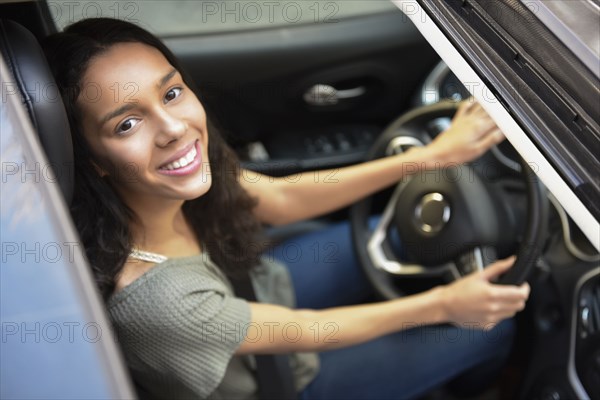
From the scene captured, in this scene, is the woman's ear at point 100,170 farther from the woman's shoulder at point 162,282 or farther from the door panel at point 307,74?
the door panel at point 307,74

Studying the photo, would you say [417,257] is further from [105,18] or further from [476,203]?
[105,18]

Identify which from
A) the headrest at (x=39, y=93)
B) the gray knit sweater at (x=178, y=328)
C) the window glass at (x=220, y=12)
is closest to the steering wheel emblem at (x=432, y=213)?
the window glass at (x=220, y=12)

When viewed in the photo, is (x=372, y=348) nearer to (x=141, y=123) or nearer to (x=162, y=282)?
(x=162, y=282)

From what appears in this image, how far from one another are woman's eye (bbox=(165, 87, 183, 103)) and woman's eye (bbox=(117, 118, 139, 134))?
2.4 inches

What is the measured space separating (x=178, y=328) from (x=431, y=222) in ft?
2.11

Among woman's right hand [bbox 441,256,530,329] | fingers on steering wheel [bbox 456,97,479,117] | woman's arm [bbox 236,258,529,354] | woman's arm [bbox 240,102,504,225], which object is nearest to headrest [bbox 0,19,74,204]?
woman's arm [bbox 236,258,529,354]

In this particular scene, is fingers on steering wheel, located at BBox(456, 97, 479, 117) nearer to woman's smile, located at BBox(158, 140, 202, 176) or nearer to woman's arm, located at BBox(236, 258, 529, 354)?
woman's arm, located at BBox(236, 258, 529, 354)

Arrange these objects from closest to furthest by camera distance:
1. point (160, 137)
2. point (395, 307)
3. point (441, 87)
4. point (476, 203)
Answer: point (160, 137) < point (395, 307) < point (476, 203) < point (441, 87)

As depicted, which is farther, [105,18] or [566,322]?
[566,322]

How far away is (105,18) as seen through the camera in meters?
0.98

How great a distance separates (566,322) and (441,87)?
762 millimetres

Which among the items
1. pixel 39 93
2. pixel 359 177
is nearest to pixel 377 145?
pixel 359 177

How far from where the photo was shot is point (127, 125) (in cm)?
95

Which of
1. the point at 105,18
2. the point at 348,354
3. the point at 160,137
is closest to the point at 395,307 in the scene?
the point at 348,354
